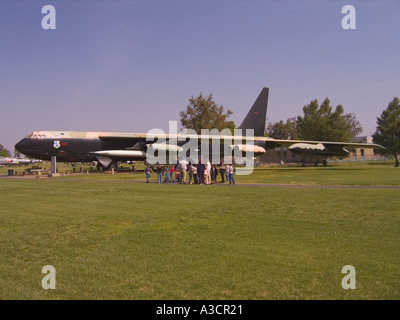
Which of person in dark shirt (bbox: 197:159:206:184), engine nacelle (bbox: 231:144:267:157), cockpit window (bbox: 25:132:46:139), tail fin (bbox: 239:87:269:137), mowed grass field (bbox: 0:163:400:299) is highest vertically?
tail fin (bbox: 239:87:269:137)

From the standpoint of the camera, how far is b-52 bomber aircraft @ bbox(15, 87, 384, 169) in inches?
1197

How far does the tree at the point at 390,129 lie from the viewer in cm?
4316

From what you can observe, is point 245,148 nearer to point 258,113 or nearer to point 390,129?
point 258,113

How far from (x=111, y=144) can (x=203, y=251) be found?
30.5m

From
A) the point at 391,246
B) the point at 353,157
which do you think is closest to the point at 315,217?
the point at 391,246

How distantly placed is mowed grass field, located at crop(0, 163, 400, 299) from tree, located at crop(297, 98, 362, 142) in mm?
49122

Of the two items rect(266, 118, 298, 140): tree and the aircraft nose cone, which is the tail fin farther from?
rect(266, 118, 298, 140): tree

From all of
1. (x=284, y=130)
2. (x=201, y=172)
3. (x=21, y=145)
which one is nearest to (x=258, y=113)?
(x=201, y=172)

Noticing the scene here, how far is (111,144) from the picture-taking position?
34.2 meters

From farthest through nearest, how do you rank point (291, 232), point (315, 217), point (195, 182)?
point (195, 182) → point (315, 217) → point (291, 232)

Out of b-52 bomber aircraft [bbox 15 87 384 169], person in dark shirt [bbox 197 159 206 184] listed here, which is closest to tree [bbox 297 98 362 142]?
b-52 bomber aircraft [bbox 15 87 384 169]
